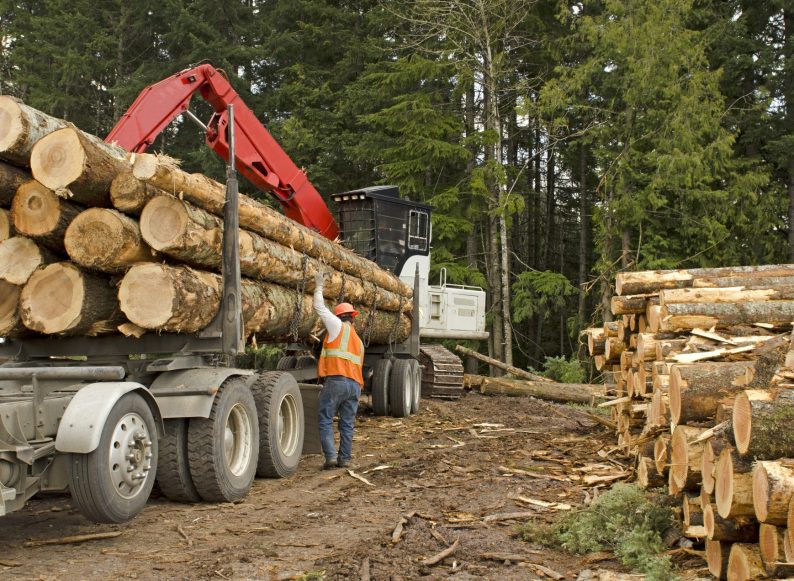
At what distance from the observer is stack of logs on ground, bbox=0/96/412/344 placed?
6.01m

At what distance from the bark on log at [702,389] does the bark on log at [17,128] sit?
200 inches

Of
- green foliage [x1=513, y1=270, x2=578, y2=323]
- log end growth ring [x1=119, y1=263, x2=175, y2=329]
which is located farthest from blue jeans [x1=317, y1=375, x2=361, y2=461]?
green foliage [x1=513, y1=270, x2=578, y2=323]

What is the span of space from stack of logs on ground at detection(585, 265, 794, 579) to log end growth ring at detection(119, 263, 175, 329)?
3964 mm

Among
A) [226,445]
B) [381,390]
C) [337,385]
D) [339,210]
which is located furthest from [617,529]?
[339,210]

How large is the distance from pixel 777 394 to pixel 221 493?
4497 millimetres

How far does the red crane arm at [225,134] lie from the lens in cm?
985

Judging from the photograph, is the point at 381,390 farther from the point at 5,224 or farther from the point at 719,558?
the point at 719,558

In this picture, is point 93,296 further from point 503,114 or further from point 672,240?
point 503,114

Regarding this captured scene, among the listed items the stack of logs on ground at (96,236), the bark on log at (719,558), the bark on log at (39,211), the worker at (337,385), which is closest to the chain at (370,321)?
the worker at (337,385)

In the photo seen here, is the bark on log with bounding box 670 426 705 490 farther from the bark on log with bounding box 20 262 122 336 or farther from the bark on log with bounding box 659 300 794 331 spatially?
the bark on log with bounding box 20 262 122 336

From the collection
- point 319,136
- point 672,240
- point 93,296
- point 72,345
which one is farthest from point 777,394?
point 319,136

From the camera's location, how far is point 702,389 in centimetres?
548

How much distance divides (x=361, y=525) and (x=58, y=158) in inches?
145

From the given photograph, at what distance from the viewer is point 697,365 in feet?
18.6
